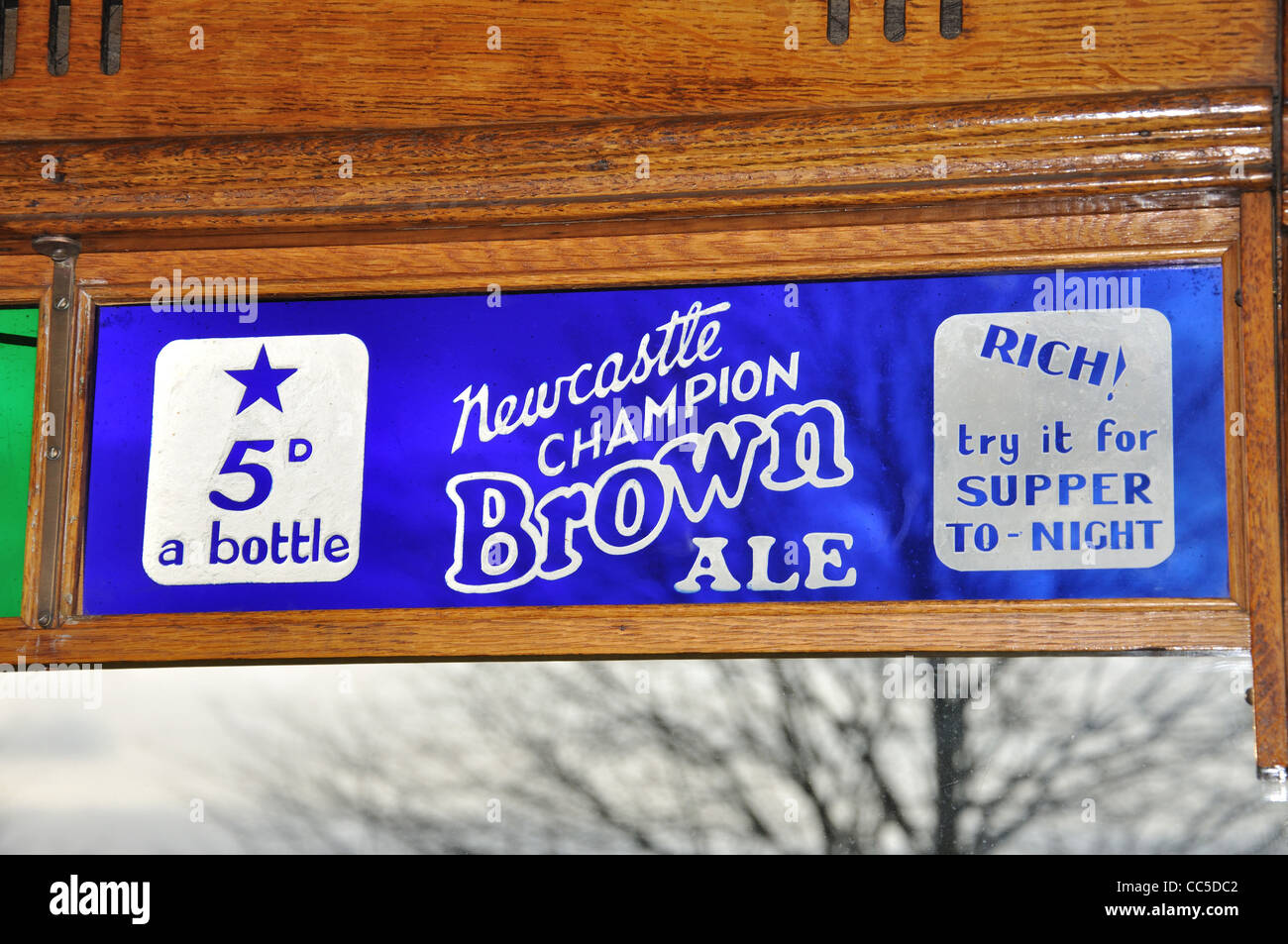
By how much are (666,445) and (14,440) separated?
3.53 feet

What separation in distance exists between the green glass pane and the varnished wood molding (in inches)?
5.9

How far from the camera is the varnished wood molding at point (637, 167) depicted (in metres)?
2.02

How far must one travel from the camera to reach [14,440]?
2248mm

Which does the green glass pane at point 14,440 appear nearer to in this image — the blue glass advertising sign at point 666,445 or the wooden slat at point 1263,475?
the blue glass advertising sign at point 666,445

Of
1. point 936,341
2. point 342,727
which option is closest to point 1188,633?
point 936,341

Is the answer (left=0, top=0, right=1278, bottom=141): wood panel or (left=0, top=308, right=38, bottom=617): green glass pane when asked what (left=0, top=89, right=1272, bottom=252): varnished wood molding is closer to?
(left=0, top=0, right=1278, bottom=141): wood panel

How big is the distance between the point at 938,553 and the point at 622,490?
49 centimetres

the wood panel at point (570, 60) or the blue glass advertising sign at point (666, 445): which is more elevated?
the wood panel at point (570, 60)

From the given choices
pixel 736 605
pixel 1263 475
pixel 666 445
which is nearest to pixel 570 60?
pixel 666 445

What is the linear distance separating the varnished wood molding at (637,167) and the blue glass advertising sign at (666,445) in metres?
0.13

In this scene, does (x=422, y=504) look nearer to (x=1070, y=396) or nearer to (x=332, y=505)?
(x=332, y=505)

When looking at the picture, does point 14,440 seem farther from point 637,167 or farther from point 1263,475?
point 1263,475

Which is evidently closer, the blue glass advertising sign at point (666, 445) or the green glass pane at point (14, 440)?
the blue glass advertising sign at point (666, 445)

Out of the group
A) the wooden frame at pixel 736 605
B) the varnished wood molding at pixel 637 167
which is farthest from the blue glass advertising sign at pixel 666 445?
the varnished wood molding at pixel 637 167
